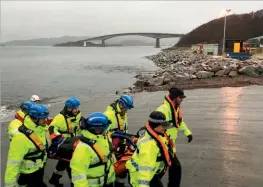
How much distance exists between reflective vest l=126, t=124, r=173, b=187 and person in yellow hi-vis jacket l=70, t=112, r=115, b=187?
1.30 ft

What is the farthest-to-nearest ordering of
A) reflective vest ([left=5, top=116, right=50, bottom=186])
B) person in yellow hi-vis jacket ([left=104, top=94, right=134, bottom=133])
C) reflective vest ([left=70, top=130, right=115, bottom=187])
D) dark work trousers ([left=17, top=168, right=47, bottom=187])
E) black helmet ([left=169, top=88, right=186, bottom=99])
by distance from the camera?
person in yellow hi-vis jacket ([left=104, top=94, right=134, bottom=133]) < black helmet ([left=169, top=88, right=186, bottom=99]) < dark work trousers ([left=17, top=168, right=47, bottom=187]) < reflective vest ([left=5, top=116, right=50, bottom=186]) < reflective vest ([left=70, top=130, right=115, bottom=187])

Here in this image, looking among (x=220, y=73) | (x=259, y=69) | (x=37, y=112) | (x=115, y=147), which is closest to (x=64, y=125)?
(x=115, y=147)

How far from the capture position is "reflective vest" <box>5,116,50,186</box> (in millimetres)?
4930

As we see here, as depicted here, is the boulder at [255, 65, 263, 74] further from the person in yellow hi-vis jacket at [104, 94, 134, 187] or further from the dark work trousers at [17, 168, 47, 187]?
the dark work trousers at [17, 168, 47, 187]

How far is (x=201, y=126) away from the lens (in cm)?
Answer: 1125

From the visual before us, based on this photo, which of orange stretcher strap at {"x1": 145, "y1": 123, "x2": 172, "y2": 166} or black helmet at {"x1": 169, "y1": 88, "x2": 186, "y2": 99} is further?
black helmet at {"x1": 169, "y1": 88, "x2": 186, "y2": 99}

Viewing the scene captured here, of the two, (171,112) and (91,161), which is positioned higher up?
Answer: (171,112)

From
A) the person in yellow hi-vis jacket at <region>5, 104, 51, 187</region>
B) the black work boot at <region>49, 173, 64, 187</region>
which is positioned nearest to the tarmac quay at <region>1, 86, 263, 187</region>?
the black work boot at <region>49, 173, 64, 187</region>

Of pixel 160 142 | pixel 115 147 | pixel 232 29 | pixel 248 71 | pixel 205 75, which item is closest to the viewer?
pixel 160 142


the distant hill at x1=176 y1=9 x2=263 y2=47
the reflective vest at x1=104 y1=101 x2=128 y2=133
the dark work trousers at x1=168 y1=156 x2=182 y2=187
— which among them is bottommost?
the dark work trousers at x1=168 y1=156 x2=182 y2=187

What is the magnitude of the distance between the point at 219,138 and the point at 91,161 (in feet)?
20.8

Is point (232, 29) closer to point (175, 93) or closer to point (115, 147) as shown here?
point (175, 93)

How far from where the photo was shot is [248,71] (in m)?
22.1

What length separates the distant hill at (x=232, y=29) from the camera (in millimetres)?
110056
